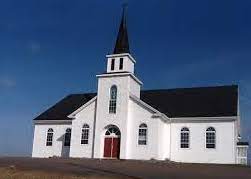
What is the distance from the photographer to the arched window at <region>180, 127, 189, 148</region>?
37250 mm

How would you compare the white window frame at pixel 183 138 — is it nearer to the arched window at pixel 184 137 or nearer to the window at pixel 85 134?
the arched window at pixel 184 137

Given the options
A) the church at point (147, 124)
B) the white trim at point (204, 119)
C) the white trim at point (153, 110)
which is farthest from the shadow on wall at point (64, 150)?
the white trim at point (204, 119)

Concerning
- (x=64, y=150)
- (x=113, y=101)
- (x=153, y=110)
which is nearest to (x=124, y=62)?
(x=113, y=101)

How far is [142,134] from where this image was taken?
3606cm

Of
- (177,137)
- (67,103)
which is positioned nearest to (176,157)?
(177,137)

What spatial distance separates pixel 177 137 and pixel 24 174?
22.7m

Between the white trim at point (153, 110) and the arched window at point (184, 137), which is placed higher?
the white trim at point (153, 110)

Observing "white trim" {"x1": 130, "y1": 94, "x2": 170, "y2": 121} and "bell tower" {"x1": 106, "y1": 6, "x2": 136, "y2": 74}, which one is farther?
"bell tower" {"x1": 106, "y1": 6, "x2": 136, "y2": 74}

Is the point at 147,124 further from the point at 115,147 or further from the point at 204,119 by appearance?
the point at 204,119

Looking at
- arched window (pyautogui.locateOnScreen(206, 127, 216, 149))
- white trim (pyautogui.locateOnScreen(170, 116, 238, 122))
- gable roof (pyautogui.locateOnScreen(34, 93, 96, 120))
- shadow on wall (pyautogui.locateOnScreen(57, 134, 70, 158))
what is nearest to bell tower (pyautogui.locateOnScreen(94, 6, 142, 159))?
white trim (pyautogui.locateOnScreen(170, 116, 238, 122))

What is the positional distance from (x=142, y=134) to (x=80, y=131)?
6.29 metres

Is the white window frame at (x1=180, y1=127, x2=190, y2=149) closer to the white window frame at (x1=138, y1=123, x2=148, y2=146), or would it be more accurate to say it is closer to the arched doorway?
the white window frame at (x1=138, y1=123, x2=148, y2=146)

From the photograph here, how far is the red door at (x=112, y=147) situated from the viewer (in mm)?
36500

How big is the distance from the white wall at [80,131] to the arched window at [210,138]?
10.9 m
